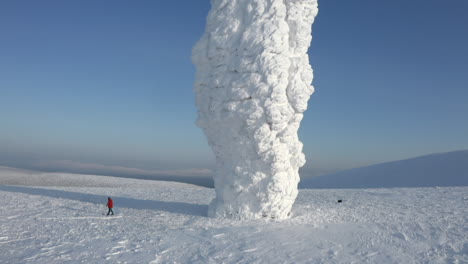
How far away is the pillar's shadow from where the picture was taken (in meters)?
14.9

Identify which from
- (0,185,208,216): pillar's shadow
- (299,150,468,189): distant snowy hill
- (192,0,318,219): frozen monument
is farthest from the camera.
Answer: (299,150,468,189): distant snowy hill

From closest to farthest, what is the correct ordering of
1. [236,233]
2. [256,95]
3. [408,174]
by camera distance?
[236,233]
[256,95]
[408,174]

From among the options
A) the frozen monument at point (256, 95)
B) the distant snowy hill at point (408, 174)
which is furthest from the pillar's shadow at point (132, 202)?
the distant snowy hill at point (408, 174)

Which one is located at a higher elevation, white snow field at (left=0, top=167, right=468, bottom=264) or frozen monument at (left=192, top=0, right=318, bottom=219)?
frozen monument at (left=192, top=0, right=318, bottom=219)

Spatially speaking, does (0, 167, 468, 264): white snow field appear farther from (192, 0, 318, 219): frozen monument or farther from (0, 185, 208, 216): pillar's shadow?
(192, 0, 318, 219): frozen monument

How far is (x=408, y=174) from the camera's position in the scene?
101 feet

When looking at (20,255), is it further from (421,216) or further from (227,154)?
(421,216)

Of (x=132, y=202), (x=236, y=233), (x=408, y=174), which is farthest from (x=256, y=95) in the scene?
(x=408, y=174)

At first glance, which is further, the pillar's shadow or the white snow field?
the pillar's shadow

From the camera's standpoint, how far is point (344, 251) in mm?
8938

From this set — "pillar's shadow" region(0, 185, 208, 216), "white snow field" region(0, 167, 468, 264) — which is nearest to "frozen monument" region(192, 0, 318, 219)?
"white snow field" region(0, 167, 468, 264)

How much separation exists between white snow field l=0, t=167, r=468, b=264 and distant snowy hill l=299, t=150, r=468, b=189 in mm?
12712

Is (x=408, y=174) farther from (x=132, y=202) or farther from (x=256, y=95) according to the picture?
(x=132, y=202)

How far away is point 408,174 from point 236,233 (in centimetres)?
2538
